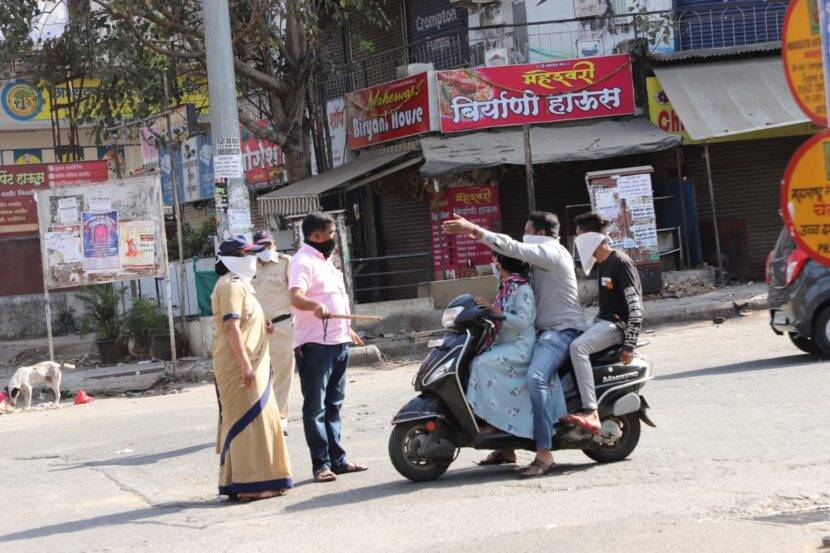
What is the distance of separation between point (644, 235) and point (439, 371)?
1124cm

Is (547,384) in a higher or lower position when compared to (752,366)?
higher

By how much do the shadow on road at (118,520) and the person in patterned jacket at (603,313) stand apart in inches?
97.8

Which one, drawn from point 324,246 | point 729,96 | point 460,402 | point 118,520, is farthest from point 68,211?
point 729,96

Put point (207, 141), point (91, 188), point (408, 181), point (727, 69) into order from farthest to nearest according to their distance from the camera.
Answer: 1. point (207, 141)
2. point (408, 181)
3. point (727, 69)
4. point (91, 188)

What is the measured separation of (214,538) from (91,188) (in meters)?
10.2

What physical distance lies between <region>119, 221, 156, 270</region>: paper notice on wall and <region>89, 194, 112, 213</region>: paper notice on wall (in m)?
0.32

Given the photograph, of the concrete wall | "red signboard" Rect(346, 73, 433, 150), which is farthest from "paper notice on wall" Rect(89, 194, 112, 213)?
the concrete wall

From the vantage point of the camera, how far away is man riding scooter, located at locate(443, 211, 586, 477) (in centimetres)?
693

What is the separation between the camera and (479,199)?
20.1 meters

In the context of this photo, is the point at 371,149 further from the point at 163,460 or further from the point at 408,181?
the point at 163,460

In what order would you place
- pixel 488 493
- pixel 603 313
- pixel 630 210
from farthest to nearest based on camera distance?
pixel 630 210, pixel 603 313, pixel 488 493

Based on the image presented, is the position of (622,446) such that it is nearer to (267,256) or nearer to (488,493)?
(488,493)

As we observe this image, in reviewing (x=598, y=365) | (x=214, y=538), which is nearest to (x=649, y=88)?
(x=598, y=365)

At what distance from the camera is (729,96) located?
61.0 feet
